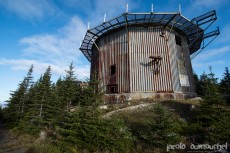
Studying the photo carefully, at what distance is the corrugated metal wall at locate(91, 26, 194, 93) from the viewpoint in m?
24.5

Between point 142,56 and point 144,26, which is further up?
point 144,26

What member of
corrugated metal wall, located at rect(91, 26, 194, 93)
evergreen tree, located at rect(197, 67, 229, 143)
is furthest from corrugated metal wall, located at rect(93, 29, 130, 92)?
evergreen tree, located at rect(197, 67, 229, 143)

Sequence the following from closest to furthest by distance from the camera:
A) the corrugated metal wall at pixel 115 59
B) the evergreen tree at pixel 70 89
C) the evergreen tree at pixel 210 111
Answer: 1. the evergreen tree at pixel 210 111
2. the evergreen tree at pixel 70 89
3. the corrugated metal wall at pixel 115 59

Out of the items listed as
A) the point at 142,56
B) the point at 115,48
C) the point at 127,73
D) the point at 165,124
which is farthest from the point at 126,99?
the point at 165,124

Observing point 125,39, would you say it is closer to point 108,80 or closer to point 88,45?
point 108,80

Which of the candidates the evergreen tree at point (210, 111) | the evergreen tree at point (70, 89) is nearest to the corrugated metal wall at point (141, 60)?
the evergreen tree at point (70, 89)

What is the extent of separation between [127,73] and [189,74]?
1142 centimetres

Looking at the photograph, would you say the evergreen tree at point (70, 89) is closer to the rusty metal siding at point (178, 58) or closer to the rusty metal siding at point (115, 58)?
the rusty metal siding at point (115, 58)

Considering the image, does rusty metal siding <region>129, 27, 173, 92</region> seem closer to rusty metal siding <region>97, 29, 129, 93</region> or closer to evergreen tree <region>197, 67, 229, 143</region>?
rusty metal siding <region>97, 29, 129, 93</region>

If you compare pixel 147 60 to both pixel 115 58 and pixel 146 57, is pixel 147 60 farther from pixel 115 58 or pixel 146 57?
pixel 115 58

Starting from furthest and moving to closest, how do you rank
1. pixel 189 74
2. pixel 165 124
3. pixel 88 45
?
pixel 88 45, pixel 189 74, pixel 165 124

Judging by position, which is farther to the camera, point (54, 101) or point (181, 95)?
point (181, 95)

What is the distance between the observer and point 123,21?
25000mm

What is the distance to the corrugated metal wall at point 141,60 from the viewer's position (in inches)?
966
